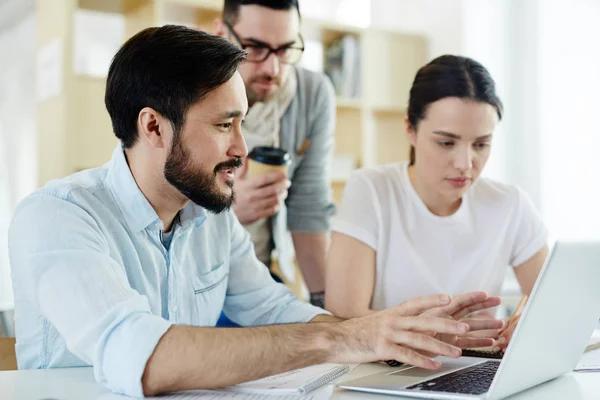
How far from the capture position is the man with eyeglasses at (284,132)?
1.97m

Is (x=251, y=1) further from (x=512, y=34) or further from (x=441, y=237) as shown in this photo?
(x=512, y=34)

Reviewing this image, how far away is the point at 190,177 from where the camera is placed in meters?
1.39

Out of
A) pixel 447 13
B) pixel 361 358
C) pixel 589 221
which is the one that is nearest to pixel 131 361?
pixel 361 358

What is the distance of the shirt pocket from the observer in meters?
1.54

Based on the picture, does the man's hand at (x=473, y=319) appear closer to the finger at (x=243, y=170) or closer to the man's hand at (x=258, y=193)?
the man's hand at (x=258, y=193)

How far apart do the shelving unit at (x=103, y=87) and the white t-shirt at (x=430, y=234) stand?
6.00 feet

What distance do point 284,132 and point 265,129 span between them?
0.37ft

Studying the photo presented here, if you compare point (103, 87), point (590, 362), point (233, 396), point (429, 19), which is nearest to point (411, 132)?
point (590, 362)

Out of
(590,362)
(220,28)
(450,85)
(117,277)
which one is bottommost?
(590,362)

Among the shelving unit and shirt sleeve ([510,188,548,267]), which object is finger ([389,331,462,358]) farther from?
the shelving unit

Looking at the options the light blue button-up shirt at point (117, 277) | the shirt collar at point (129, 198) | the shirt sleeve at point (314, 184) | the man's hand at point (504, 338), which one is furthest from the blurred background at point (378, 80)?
the man's hand at point (504, 338)

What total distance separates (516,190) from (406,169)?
0.33m

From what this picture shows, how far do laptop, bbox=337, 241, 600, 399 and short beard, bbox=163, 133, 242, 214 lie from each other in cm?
48

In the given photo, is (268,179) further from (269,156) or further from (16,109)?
(16,109)
